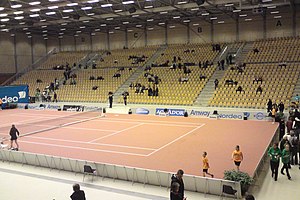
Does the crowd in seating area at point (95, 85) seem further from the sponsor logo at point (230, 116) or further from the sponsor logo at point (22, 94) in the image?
the sponsor logo at point (230, 116)

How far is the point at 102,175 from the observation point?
12984 mm

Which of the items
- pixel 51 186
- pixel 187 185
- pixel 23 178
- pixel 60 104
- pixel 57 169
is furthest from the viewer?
pixel 60 104

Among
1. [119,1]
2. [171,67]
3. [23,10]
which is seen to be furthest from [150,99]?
[23,10]

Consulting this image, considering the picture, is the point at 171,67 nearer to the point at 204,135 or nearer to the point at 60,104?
the point at 60,104

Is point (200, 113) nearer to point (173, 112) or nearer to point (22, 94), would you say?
point (173, 112)

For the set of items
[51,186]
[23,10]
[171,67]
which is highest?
[23,10]

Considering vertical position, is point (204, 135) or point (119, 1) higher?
point (119, 1)

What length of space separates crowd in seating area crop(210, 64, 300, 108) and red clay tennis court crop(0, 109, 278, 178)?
179 inches

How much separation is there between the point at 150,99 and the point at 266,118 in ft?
44.0

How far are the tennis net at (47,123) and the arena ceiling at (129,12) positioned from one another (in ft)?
34.7

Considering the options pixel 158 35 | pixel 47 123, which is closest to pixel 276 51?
pixel 158 35

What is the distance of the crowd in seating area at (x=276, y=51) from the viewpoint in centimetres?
3428

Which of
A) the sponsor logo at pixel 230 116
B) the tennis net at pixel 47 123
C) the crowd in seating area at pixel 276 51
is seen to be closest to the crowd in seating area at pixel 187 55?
the crowd in seating area at pixel 276 51

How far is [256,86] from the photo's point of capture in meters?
30.3
